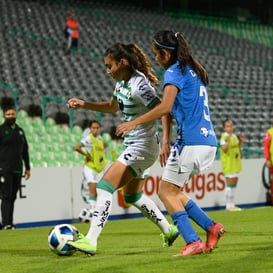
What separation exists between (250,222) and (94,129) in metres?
4.70

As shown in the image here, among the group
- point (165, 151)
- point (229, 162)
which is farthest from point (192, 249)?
point (229, 162)

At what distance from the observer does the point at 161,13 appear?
40094mm

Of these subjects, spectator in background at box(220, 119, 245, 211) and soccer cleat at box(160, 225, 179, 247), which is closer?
soccer cleat at box(160, 225, 179, 247)

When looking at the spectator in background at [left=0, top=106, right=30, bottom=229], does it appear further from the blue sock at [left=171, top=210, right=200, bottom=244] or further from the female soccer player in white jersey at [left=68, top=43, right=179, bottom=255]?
the blue sock at [left=171, top=210, right=200, bottom=244]

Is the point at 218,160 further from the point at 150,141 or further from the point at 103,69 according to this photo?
the point at 150,141

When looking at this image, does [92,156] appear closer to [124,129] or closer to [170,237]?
[170,237]

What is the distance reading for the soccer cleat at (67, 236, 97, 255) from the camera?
7945 millimetres

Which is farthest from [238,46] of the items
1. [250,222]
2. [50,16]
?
[250,222]

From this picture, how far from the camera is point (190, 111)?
7637mm

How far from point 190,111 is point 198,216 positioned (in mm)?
1003

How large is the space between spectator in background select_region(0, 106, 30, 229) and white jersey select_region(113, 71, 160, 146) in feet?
19.8

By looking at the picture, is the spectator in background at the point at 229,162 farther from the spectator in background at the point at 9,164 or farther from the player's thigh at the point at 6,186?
the player's thigh at the point at 6,186

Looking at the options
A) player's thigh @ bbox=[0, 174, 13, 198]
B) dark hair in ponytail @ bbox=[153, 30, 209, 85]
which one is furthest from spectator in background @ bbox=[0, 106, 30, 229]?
dark hair in ponytail @ bbox=[153, 30, 209, 85]

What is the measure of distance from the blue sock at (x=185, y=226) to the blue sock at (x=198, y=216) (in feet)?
0.90
